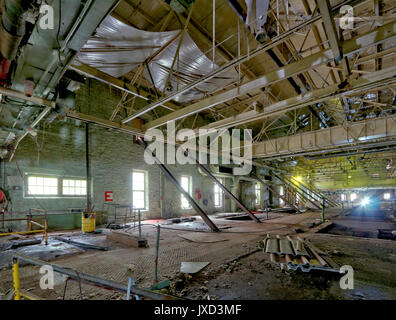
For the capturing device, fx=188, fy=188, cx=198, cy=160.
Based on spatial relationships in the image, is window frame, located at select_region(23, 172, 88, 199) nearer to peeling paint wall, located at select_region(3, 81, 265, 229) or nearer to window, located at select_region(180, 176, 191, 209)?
peeling paint wall, located at select_region(3, 81, 265, 229)

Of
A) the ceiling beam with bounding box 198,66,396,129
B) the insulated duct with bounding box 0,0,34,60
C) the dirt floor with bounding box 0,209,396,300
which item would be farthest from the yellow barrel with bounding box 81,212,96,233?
the ceiling beam with bounding box 198,66,396,129

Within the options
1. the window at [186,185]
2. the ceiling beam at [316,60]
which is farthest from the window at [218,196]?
the ceiling beam at [316,60]

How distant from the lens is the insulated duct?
2.12 m

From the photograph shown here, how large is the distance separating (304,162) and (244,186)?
6.82 metres

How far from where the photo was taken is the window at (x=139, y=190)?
34.5 ft

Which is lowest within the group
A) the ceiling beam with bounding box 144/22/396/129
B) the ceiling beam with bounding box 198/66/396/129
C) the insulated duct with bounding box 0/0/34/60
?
the insulated duct with bounding box 0/0/34/60

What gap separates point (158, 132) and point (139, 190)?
13.5 ft

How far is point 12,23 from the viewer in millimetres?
2320

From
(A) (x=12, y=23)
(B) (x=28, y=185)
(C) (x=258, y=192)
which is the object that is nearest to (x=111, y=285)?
(A) (x=12, y=23)

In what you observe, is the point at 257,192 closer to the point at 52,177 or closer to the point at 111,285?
the point at 52,177

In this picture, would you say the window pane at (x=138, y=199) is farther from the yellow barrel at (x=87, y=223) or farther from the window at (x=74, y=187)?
the yellow barrel at (x=87, y=223)

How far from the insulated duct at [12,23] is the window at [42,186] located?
643cm

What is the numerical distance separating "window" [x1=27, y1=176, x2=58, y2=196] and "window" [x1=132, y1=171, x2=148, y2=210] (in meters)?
3.55

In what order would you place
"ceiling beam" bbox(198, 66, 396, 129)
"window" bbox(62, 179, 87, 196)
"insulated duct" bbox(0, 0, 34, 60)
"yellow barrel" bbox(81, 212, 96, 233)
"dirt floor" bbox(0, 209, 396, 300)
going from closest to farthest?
"insulated duct" bbox(0, 0, 34, 60) → "dirt floor" bbox(0, 209, 396, 300) → "ceiling beam" bbox(198, 66, 396, 129) → "yellow barrel" bbox(81, 212, 96, 233) → "window" bbox(62, 179, 87, 196)
